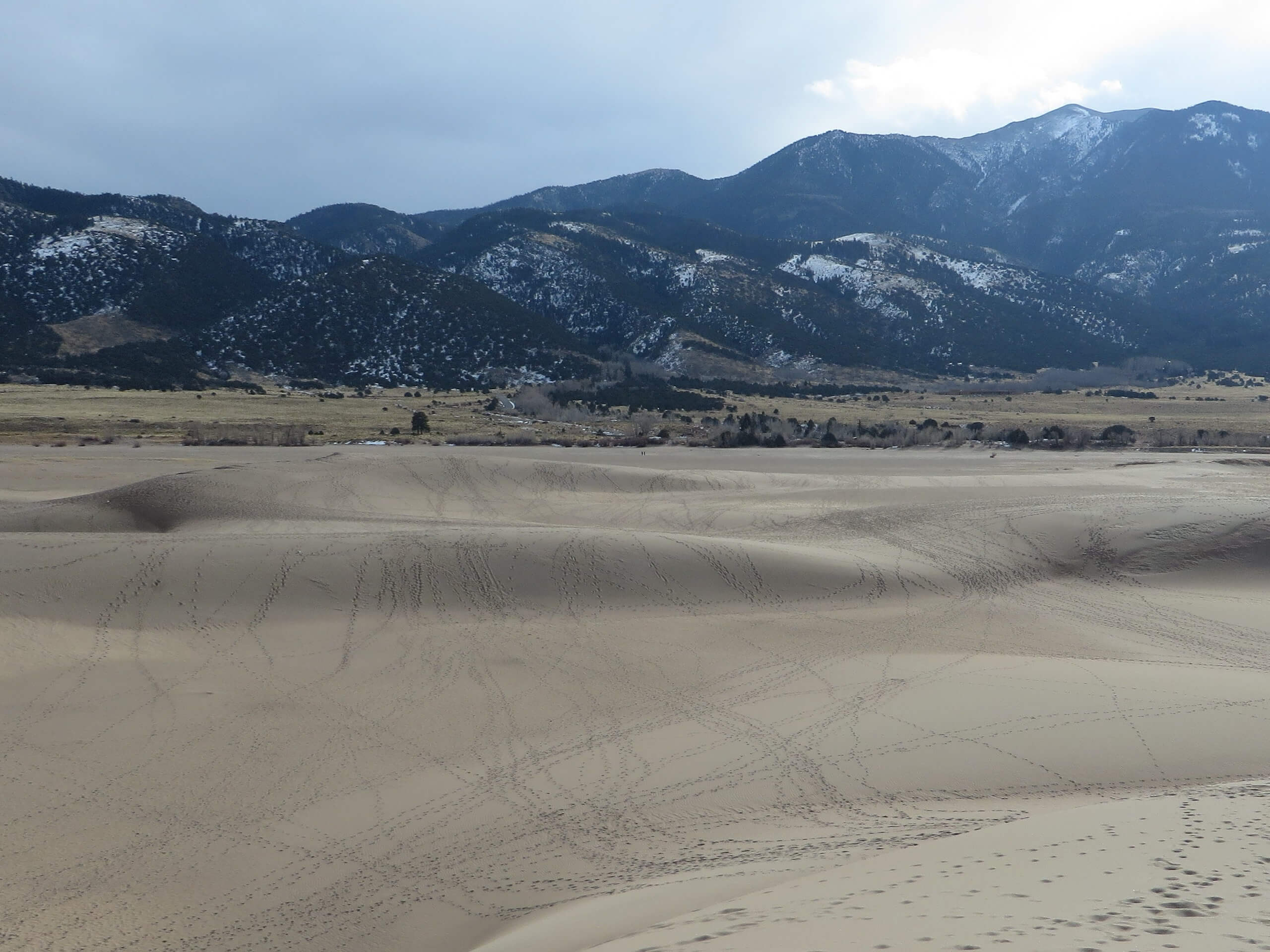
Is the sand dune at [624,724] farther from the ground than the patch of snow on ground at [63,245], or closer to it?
closer to it

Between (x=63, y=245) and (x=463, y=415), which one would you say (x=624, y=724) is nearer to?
(x=463, y=415)

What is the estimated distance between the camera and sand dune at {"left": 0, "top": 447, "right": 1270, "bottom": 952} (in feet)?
19.4

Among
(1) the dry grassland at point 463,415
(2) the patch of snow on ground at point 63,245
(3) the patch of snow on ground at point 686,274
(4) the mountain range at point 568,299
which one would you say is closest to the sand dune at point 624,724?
(1) the dry grassland at point 463,415

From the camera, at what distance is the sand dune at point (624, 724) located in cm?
591

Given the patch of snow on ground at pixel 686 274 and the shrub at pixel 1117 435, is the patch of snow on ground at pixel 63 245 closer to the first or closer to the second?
the patch of snow on ground at pixel 686 274

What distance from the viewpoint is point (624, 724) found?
33.3ft

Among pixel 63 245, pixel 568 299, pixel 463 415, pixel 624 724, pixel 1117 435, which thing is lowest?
pixel 624 724

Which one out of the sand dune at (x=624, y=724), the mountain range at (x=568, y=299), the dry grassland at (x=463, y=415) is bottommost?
the sand dune at (x=624, y=724)

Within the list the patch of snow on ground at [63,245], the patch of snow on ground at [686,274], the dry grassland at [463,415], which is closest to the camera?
the dry grassland at [463,415]

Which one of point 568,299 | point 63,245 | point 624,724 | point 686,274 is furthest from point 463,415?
point 63,245

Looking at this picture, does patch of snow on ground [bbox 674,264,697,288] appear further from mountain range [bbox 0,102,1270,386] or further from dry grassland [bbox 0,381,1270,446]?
dry grassland [bbox 0,381,1270,446]

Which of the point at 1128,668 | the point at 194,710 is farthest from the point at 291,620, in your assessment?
the point at 1128,668

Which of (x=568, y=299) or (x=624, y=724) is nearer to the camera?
(x=624, y=724)

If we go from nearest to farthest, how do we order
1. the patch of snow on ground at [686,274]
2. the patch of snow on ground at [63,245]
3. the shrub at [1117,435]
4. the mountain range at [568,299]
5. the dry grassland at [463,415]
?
the shrub at [1117,435] < the dry grassland at [463,415] < the mountain range at [568,299] < the patch of snow on ground at [63,245] < the patch of snow on ground at [686,274]
